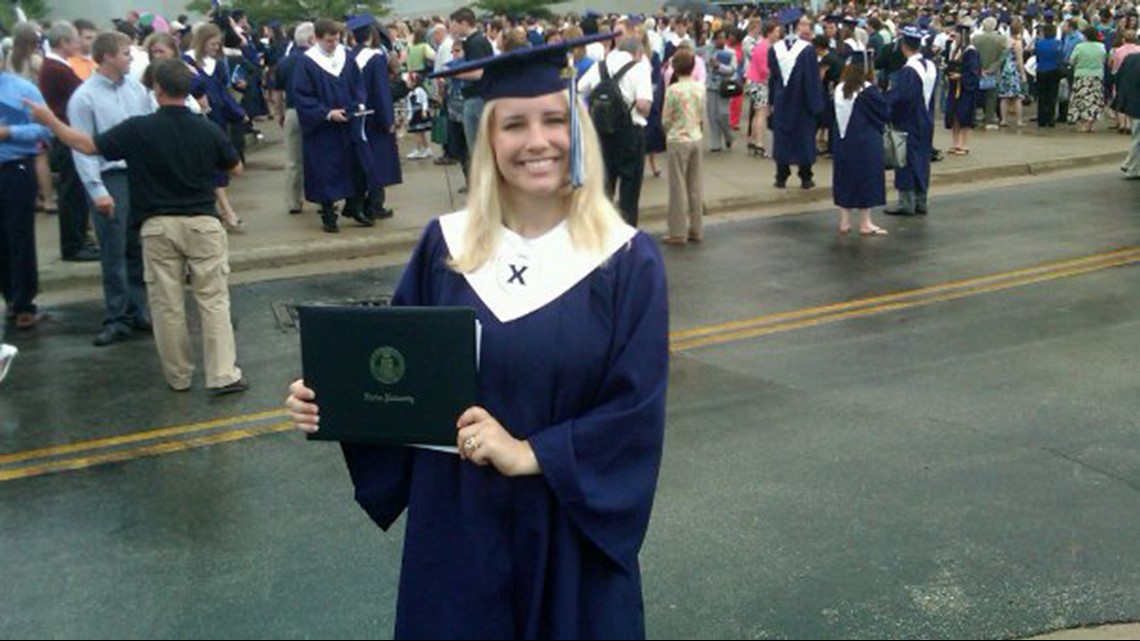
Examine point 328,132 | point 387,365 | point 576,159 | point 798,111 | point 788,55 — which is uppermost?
point 788,55

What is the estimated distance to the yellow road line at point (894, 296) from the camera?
8820 millimetres

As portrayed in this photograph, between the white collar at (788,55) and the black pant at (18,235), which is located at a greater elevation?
the white collar at (788,55)

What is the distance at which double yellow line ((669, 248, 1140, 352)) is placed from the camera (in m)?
8.67

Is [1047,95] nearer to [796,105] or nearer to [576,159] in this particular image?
[796,105]

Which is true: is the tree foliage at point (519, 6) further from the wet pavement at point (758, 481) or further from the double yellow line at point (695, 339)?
the wet pavement at point (758, 481)

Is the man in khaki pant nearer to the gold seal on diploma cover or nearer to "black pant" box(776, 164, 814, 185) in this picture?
the gold seal on diploma cover

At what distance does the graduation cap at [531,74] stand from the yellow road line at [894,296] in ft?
17.6

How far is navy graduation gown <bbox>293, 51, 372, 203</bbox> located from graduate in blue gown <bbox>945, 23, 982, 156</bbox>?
8.28 meters

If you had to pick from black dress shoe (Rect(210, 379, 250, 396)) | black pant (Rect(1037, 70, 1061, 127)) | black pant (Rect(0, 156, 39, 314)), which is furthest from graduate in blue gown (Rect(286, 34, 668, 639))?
black pant (Rect(1037, 70, 1061, 127))

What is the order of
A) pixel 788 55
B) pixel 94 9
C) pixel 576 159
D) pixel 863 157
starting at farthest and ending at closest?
pixel 94 9, pixel 788 55, pixel 863 157, pixel 576 159

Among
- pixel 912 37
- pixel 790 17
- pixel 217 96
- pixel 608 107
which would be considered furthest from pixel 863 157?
pixel 217 96

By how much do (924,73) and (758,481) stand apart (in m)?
7.99

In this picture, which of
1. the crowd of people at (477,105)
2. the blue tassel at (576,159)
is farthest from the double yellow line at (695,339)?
the blue tassel at (576,159)

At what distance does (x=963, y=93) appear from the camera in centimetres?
1720
